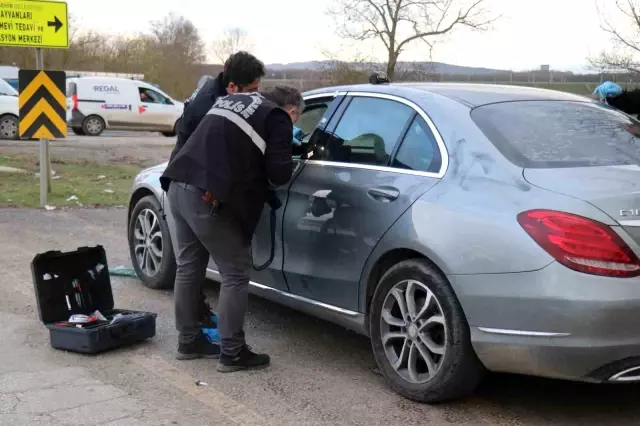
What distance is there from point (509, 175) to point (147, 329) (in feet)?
8.30

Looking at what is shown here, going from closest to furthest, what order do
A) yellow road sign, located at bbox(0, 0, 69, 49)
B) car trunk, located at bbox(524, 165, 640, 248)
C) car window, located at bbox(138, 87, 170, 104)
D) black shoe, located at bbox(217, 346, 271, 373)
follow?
car trunk, located at bbox(524, 165, 640, 248)
black shoe, located at bbox(217, 346, 271, 373)
yellow road sign, located at bbox(0, 0, 69, 49)
car window, located at bbox(138, 87, 170, 104)

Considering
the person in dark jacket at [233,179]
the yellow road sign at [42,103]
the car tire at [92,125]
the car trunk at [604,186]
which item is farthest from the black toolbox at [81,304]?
the car tire at [92,125]

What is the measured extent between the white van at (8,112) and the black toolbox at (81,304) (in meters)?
15.4

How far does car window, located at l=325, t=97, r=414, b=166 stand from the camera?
4.42 m

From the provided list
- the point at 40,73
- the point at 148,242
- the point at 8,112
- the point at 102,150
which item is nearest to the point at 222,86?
the point at 148,242

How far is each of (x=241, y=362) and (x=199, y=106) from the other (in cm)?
162

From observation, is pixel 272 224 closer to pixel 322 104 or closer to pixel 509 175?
pixel 322 104

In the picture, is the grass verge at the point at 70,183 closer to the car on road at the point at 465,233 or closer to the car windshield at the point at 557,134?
the car on road at the point at 465,233

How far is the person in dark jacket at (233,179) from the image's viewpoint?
4.27 metres

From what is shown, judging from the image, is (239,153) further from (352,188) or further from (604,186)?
(604,186)

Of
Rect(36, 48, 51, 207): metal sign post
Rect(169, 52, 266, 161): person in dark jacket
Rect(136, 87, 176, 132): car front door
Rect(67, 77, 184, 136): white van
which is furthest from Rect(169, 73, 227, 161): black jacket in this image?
Rect(136, 87, 176, 132): car front door

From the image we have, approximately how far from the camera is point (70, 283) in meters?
5.20

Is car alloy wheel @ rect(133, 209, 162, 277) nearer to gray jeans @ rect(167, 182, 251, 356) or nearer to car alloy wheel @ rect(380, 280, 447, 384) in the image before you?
gray jeans @ rect(167, 182, 251, 356)

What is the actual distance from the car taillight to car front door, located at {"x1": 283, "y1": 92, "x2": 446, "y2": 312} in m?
0.76
